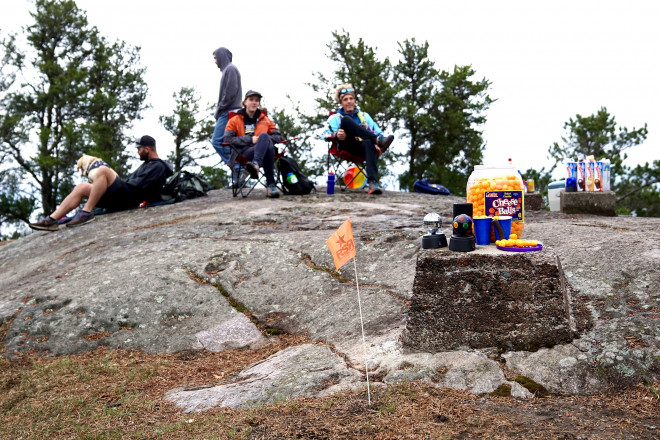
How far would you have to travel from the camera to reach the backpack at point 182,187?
8680 millimetres

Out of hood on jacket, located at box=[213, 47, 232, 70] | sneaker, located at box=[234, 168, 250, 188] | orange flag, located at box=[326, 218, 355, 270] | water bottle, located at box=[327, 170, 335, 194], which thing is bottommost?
orange flag, located at box=[326, 218, 355, 270]

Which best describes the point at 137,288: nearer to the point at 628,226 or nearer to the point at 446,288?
the point at 446,288

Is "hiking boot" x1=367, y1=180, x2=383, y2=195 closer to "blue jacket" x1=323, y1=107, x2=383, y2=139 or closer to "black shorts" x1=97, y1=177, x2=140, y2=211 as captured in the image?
"blue jacket" x1=323, y1=107, x2=383, y2=139

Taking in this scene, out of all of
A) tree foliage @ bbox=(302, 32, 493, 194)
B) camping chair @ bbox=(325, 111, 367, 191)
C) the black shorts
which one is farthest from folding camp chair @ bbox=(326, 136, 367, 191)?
tree foliage @ bbox=(302, 32, 493, 194)

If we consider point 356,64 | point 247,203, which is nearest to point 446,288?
point 247,203

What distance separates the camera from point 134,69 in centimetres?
2089

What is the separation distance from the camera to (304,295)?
445cm

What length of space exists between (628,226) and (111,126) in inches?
704

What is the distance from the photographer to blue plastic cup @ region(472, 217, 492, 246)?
10.4 ft

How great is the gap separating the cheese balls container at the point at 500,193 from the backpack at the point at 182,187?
20.9ft

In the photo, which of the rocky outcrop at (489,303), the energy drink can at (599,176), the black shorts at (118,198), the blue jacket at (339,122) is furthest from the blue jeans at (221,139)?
the rocky outcrop at (489,303)

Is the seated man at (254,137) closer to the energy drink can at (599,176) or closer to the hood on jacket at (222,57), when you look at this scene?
the hood on jacket at (222,57)

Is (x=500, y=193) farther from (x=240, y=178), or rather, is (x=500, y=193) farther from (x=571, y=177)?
(x=240, y=178)

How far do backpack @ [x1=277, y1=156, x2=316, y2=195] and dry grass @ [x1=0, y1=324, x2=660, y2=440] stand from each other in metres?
4.86
